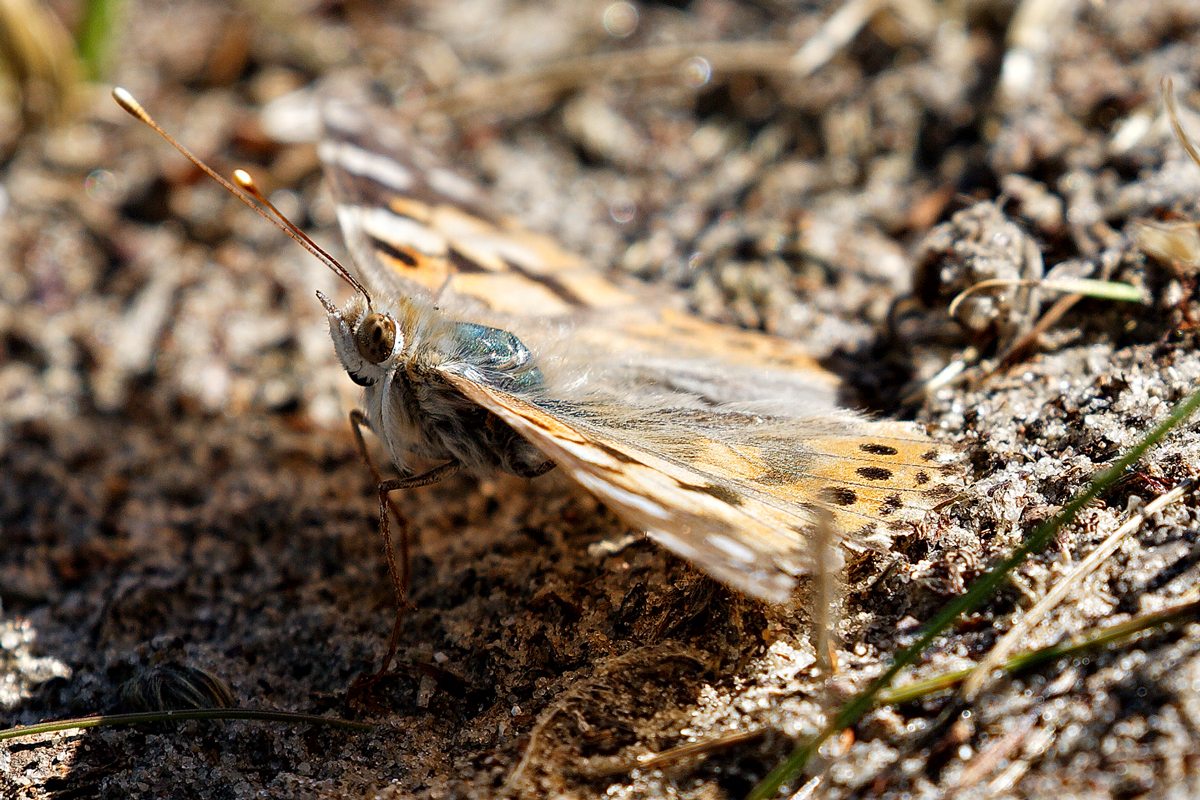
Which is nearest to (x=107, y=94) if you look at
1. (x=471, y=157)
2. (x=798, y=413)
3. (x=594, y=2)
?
(x=471, y=157)

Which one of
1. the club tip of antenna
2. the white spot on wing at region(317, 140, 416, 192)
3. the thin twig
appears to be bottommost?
the thin twig

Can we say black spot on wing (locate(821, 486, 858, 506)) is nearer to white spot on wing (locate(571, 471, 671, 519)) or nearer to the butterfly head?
white spot on wing (locate(571, 471, 671, 519))

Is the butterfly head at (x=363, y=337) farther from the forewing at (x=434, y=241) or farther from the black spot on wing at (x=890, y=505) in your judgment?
the black spot on wing at (x=890, y=505)

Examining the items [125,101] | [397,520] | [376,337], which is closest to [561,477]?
[397,520]

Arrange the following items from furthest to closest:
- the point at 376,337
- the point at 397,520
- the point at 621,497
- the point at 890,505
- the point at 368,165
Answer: the point at 368,165
the point at 397,520
the point at 376,337
the point at 890,505
the point at 621,497

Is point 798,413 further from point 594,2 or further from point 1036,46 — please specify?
point 594,2

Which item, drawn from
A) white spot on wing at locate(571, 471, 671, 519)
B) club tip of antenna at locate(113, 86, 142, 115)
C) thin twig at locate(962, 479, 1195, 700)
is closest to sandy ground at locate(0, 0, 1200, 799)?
thin twig at locate(962, 479, 1195, 700)

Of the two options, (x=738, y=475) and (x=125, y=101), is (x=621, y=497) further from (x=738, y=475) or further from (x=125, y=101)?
(x=125, y=101)
